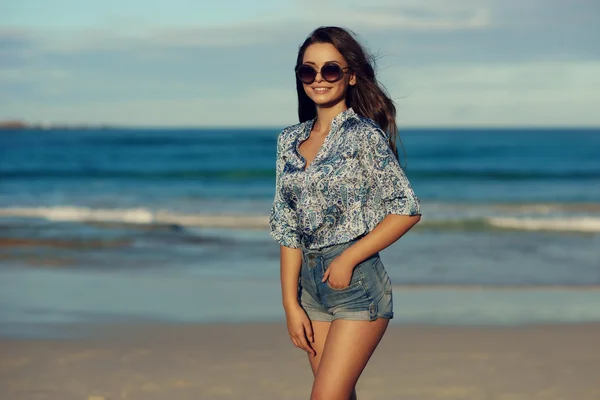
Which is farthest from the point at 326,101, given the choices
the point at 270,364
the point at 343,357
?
the point at 270,364

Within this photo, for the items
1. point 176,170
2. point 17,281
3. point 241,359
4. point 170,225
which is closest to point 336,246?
point 241,359

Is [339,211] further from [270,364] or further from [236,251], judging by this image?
[236,251]

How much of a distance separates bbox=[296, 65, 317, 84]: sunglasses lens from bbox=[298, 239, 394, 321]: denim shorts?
2.22 ft

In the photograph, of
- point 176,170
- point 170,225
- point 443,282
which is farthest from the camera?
point 176,170

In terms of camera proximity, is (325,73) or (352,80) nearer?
(325,73)

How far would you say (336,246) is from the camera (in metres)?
3.29

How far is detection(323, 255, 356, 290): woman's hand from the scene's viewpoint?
3209mm

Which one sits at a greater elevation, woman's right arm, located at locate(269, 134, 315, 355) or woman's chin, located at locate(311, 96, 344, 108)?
woman's chin, located at locate(311, 96, 344, 108)

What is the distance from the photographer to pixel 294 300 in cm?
342

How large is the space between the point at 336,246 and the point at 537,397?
9.84 ft

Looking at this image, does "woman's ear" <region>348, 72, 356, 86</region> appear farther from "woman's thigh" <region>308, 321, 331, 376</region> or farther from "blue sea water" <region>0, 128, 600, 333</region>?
"blue sea water" <region>0, 128, 600, 333</region>

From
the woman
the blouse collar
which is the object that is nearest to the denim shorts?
the woman

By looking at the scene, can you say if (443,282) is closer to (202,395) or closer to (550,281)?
(550,281)

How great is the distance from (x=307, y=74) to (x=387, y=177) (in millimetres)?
551
